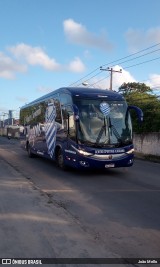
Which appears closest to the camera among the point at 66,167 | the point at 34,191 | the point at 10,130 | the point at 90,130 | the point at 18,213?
the point at 18,213

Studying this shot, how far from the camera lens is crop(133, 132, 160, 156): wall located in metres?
27.5

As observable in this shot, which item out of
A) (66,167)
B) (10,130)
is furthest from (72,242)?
(10,130)

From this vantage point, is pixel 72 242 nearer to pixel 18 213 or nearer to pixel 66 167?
pixel 18 213

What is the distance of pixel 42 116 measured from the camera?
1970 cm

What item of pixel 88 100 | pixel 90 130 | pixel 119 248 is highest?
pixel 88 100

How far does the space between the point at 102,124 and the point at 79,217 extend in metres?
6.73

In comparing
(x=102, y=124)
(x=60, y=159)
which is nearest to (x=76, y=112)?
(x=102, y=124)

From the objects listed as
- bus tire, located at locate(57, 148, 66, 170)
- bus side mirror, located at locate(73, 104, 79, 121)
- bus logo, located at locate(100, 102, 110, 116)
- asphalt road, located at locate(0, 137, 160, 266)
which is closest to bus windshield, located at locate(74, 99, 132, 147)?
bus logo, located at locate(100, 102, 110, 116)

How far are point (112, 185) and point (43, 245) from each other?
20.9 ft

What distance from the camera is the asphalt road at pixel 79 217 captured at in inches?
238

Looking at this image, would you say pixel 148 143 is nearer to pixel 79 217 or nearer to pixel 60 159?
pixel 60 159

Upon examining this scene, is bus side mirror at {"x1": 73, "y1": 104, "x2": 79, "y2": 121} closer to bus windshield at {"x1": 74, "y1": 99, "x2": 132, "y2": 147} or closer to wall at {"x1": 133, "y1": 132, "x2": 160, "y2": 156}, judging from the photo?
bus windshield at {"x1": 74, "y1": 99, "x2": 132, "y2": 147}

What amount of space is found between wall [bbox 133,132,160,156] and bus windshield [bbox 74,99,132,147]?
13087mm

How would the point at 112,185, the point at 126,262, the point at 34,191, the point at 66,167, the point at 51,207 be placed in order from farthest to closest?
the point at 66,167, the point at 112,185, the point at 34,191, the point at 51,207, the point at 126,262
